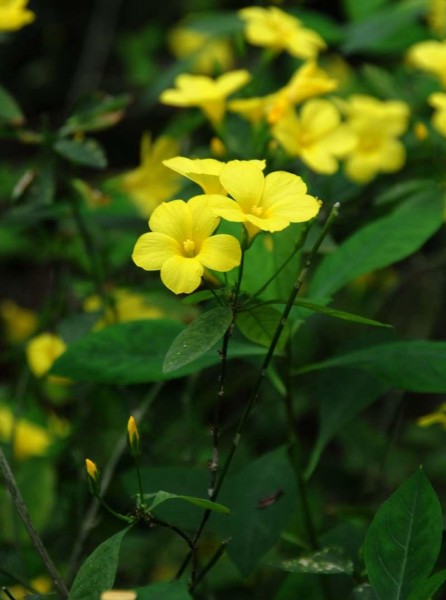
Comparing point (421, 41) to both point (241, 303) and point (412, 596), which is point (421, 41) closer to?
point (241, 303)

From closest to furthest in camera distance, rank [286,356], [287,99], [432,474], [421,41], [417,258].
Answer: [286,356], [287,99], [432,474], [421,41], [417,258]

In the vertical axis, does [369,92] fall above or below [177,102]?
below

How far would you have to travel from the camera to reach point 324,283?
123 cm

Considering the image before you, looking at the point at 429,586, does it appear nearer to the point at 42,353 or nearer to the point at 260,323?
the point at 260,323

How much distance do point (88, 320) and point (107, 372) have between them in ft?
1.17

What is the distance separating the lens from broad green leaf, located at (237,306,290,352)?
0.98 m

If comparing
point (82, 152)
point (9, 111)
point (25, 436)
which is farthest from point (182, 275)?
point (25, 436)

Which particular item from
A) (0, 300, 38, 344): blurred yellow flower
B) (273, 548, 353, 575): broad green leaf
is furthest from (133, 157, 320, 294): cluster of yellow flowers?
(0, 300, 38, 344): blurred yellow flower

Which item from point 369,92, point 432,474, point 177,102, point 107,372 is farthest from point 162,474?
point 369,92

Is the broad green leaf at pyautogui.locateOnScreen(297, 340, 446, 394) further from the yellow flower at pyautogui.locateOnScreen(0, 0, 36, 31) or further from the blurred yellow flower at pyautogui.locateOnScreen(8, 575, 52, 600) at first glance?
the yellow flower at pyautogui.locateOnScreen(0, 0, 36, 31)

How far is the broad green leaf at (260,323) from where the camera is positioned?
3.20 ft

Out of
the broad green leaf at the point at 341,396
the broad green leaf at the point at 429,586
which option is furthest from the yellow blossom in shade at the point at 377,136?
the broad green leaf at the point at 429,586

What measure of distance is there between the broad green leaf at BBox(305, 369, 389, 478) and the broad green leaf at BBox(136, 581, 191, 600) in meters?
0.43

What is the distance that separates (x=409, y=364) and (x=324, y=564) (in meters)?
0.28
